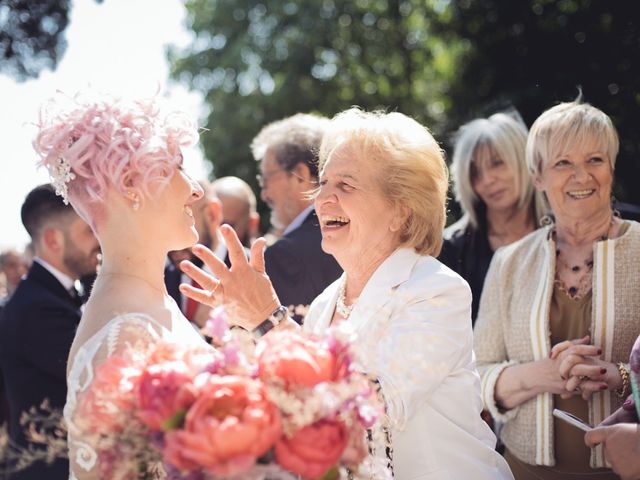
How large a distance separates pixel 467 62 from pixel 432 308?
12069mm

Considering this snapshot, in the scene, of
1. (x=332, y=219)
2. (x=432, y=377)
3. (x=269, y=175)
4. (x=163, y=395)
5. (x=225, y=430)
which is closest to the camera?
(x=225, y=430)

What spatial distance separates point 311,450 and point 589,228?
2564 millimetres

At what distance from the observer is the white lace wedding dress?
246cm

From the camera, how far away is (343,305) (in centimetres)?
338

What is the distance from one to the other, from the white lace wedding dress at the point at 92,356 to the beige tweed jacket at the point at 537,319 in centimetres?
195

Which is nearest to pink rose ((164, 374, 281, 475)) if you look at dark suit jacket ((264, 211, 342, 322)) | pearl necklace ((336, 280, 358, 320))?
pearl necklace ((336, 280, 358, 320))

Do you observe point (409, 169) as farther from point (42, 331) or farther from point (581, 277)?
point (42, 331)

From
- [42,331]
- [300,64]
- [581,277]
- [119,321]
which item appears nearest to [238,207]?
[42,331]

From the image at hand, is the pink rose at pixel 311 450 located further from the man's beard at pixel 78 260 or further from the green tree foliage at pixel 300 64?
the green tree foliage at pixel 300 64

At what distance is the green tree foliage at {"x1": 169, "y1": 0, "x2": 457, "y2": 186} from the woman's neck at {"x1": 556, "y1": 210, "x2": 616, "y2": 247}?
14338 millimetres

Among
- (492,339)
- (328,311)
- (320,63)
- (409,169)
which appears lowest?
(492,339)

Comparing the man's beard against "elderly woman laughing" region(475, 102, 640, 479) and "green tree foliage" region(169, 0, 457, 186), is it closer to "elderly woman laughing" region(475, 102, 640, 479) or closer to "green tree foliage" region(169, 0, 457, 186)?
"elderly woman laughing" region(475, 102, 640, 479)

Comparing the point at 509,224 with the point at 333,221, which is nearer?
the point at 333,221

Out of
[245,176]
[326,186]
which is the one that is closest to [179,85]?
[245,176]
